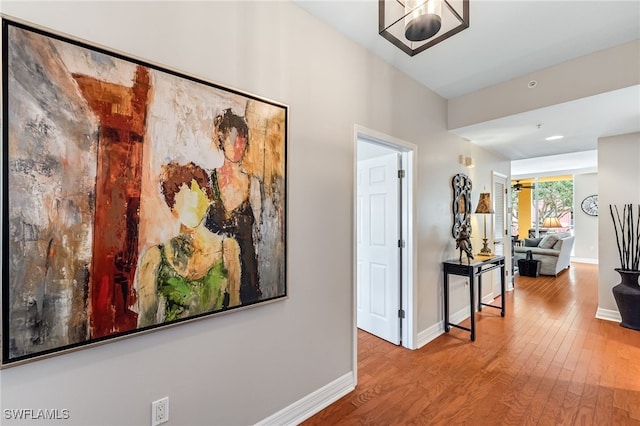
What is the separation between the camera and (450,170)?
344 cm

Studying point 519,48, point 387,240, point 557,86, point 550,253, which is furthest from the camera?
point 550,253

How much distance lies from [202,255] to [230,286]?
23 centimetres

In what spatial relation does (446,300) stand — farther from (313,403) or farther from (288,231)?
(288,231)

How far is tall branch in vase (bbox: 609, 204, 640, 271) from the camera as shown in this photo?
3471 millimetres

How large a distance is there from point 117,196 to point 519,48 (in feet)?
9.91

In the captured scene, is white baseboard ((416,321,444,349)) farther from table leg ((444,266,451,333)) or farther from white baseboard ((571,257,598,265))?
white baseboard ((571,257,598,265))

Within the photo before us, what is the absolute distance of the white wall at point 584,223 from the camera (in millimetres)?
8102

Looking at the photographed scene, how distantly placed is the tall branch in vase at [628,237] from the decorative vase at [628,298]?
15cm

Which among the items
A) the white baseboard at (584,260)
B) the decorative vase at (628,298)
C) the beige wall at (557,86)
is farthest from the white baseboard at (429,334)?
the white baseboard at (584,260)

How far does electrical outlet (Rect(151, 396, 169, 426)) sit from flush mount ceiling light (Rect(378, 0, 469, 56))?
6.57 ft

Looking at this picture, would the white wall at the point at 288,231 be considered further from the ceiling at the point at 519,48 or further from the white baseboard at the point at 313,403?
the ceiling at the point at 519,48

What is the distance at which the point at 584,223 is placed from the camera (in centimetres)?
832

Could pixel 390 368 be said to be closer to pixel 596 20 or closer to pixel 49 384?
pixel 49 384

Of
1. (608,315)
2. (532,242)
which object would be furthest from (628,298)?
(532,242)
